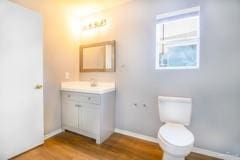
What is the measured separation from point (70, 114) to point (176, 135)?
1.83 meters

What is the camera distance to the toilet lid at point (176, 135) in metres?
1.44

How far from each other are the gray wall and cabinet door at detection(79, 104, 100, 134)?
20.9 inches

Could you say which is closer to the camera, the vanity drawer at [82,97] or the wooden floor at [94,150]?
the wooden floor at [94,150]

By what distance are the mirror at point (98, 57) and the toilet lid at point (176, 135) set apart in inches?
56.2

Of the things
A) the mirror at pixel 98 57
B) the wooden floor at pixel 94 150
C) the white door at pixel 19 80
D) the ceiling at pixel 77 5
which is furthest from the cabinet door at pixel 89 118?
the ceiling at pixel 77 5

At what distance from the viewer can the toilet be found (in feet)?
4.66

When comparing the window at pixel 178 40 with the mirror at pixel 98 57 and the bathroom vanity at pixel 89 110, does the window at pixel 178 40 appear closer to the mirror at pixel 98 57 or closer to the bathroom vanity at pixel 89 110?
the mirror at pixel 98 57

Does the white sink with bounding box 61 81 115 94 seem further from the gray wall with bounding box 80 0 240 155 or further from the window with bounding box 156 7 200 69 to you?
the window with bounding box 156 7 200 69

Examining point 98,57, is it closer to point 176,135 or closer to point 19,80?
point 19,80

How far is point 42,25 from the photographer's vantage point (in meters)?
2.14

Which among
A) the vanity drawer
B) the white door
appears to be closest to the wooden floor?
the white door

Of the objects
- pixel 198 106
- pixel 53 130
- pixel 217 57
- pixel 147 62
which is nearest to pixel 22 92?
pixel 53 130

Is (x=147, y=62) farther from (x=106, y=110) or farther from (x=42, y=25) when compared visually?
(x=42, y=25)

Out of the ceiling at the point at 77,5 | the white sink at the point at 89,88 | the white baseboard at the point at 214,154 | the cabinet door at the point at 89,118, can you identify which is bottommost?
the white baseboard at the point at 214,154
